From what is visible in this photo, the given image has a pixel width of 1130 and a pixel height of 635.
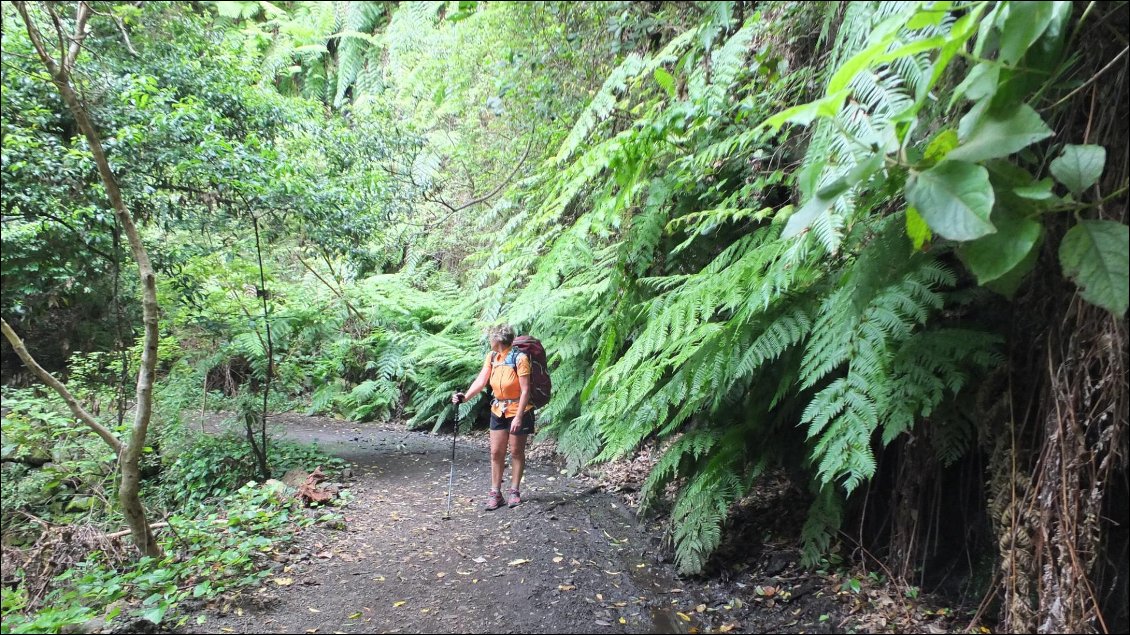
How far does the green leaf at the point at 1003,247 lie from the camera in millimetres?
1415

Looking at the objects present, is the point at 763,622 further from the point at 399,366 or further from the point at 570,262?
the point at 399,366

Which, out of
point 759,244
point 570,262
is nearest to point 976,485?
point 759,244

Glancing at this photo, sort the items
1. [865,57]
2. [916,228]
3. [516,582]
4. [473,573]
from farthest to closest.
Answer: [473,573] < [516,582] < [916,228] < [865,57]

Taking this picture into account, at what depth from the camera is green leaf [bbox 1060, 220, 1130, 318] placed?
4.42ft

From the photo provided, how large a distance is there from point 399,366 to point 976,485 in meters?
7.18

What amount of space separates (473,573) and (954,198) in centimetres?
300

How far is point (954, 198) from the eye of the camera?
1.38 metres

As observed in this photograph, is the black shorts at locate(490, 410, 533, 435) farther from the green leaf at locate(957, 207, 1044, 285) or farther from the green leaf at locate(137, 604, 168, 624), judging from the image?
the green leaf at locate(957, 207, 1044, 285)

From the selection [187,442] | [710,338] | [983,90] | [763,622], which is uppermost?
[983,90]

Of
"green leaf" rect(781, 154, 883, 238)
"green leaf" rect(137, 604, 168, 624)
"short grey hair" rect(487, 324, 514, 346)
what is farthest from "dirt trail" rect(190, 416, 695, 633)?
"green leaf" rect(781, 154, 883, 238)

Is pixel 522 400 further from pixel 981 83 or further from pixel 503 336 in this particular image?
pixel 981 83

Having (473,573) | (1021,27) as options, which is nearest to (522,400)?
(473,573)

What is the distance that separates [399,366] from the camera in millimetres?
8547

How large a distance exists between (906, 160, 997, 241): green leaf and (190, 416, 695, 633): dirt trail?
2110mm
